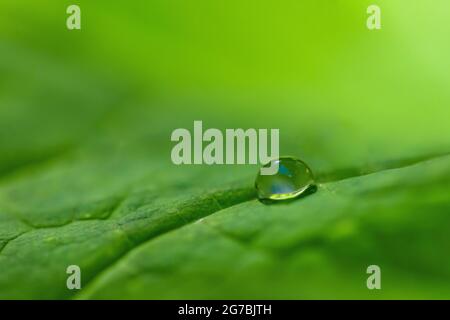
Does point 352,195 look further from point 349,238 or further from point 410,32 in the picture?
point 410,32

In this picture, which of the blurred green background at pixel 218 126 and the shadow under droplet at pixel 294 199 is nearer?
the blurred green background at pixel 218 126

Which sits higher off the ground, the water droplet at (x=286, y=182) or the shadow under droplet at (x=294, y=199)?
→ the water droplet at (x=286, y=182)

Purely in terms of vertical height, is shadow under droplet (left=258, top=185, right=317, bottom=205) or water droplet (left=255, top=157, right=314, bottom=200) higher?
water droplet (left=255, top=157, right=314, bottom=200)

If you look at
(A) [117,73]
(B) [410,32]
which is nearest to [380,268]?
(B) [410,32]

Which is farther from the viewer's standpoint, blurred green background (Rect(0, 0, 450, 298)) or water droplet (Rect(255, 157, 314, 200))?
water droplet (Rect(255, 157, 314, 200))

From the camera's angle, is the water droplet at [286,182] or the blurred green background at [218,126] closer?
the blurred green background at [218,126]
